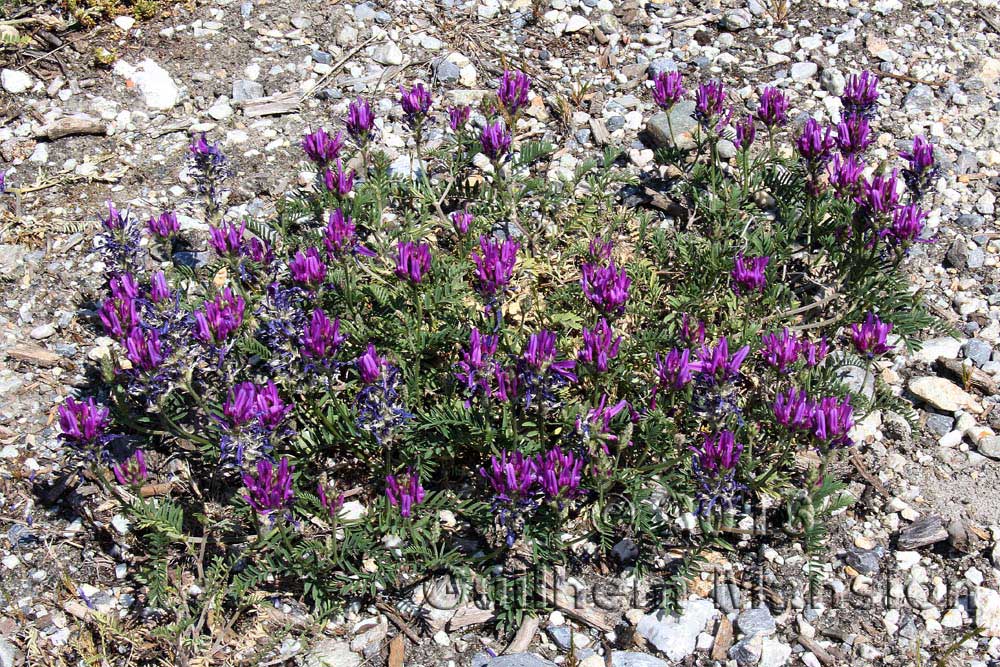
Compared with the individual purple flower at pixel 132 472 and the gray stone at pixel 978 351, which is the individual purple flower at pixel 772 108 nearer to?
the gray stone at pixel 978 351

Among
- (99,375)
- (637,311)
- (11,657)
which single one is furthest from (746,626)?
(99,375)

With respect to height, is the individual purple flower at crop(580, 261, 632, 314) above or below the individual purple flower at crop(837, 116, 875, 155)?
below

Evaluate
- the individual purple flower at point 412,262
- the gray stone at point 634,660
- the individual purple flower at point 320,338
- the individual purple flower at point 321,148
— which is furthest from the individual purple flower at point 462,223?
the gray stone at point 634,660

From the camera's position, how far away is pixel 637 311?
4.71 meters

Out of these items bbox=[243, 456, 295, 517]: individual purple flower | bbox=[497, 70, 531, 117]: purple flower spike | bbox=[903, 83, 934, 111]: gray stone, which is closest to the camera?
bbox=[243, 456, 295, 517]: individual purple flower

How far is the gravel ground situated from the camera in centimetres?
383

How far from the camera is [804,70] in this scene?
631cm

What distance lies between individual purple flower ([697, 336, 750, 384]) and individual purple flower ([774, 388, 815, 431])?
0.22 meters

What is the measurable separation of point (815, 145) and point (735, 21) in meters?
2.32

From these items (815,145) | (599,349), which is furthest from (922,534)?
(815,145)

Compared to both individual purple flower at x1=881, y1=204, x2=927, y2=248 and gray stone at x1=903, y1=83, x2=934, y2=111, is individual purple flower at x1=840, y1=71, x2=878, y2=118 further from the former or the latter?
gray stone at x1=903, y1=83, x2=934, y2=111

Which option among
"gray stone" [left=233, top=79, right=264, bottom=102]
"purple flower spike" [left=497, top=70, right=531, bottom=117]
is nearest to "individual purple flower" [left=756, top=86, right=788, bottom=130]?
"purple flower spike" [left=497, top=70, right=531, bottom=117]

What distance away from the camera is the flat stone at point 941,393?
177 inches

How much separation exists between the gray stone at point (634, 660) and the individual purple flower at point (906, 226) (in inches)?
83.4
